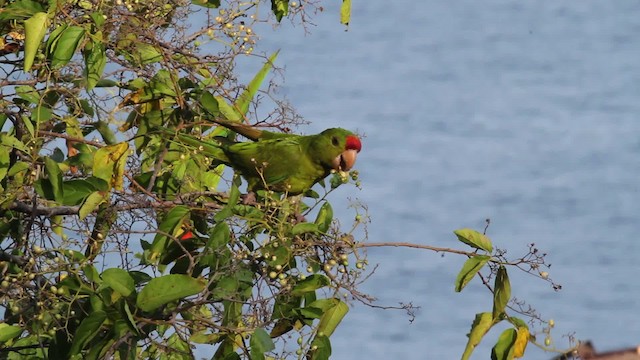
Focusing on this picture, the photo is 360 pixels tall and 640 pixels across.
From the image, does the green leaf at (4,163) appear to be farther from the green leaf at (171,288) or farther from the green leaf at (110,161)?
the green leaf at (171,288)

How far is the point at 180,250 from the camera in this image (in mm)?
3049

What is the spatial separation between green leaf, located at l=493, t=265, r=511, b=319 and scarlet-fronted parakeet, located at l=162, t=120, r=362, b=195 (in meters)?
0.75

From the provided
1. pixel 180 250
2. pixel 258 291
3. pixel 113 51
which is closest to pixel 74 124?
pixel 113 51

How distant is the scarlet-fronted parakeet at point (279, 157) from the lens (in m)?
3.54

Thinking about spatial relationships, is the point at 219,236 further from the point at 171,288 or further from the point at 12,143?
the point at 12,143

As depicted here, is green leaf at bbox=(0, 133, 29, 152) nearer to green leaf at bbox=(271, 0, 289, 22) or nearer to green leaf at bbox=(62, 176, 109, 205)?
green leaf at bbox=(62, 176, 109, 205)

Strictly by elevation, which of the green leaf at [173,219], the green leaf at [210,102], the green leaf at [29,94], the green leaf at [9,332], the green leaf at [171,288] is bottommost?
the green leaf at [9,332]

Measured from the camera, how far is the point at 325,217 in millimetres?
3027

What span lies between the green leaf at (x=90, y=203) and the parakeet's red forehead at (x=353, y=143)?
1131 mm

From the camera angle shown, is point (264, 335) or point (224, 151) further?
point (224, 151)

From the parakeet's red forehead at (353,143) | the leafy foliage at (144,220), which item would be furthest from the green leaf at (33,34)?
the parakeet's red forehead at (353,143)

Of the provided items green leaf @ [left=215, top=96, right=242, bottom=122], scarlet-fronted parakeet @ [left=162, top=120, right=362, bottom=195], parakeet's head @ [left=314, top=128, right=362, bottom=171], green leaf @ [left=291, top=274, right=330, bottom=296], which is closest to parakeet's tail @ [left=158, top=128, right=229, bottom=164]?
scarlet-fronted parakeet @ [left=162, top=120, right=362, bottom=195]

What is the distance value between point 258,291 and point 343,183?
39 centimetres

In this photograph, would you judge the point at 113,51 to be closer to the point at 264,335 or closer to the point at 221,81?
the point at 221,81
